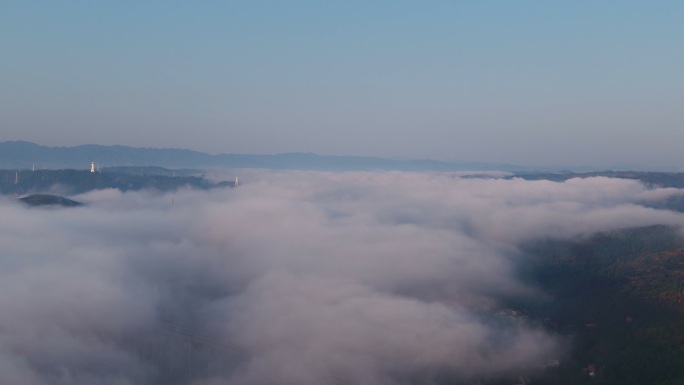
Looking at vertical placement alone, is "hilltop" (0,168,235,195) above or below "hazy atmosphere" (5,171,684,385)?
above

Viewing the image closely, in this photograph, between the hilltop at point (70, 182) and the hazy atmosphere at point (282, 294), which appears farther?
the hilltop at point (70, 182)

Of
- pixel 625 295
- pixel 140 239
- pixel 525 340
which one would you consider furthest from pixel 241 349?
pixel 140 239

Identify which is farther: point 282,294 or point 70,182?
point 70,182

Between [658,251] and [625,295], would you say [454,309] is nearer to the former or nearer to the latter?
[625,295]

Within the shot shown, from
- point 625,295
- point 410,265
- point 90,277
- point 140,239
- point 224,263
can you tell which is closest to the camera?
point 90,277

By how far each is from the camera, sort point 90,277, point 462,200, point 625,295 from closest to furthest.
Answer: point 90,277, point 625,295, point 462,200

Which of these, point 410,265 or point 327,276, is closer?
point 327,276

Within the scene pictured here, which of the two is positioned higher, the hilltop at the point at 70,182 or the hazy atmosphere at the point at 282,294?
the hilltop at the point at 70,182

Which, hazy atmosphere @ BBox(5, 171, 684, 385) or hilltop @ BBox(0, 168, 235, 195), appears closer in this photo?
hazy atmosphere @ BBox(5, 171, 684, 385)
